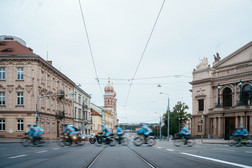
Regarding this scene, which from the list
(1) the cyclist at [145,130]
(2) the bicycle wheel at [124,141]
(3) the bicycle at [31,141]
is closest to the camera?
(1) the cyclist at [145,130]

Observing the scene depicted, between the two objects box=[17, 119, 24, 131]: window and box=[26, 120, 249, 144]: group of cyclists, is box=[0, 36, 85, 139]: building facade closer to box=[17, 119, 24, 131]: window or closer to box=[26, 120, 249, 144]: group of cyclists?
box=[17, 119, 24, 131]: window

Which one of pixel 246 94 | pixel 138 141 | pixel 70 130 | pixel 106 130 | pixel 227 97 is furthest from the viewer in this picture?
pixel 227 97

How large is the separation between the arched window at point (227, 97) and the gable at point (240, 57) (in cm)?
538

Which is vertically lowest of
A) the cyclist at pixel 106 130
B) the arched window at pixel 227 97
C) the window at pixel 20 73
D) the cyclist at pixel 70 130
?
the cyclist at pixel 106 130

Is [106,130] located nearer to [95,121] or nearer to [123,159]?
[123,159]

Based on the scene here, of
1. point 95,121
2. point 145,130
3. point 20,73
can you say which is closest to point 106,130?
point 145,130

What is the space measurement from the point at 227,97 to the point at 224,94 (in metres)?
0.99

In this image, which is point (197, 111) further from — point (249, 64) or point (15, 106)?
point (15, 106)

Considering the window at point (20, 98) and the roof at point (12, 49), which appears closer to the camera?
the window at point (20, 98)

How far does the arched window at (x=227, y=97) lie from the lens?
57719mm

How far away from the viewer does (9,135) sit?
3781cm

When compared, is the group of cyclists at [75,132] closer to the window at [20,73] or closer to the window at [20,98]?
the window at [20,73]

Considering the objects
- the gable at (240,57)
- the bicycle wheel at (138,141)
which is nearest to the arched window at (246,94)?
the gable at (240,57)

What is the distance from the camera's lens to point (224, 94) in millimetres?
59156
